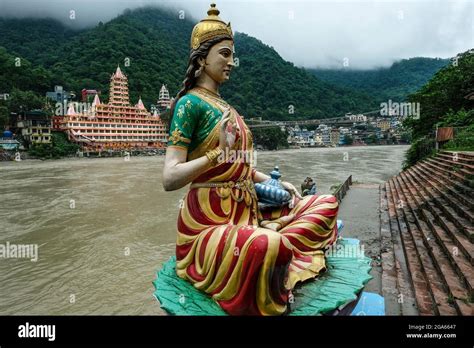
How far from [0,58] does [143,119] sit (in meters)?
23.5

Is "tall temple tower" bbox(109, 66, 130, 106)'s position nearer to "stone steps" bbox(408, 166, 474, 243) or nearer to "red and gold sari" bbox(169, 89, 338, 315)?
"stone steps" bbox(408, 166, 474, 243)

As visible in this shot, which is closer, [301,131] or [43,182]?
[43,182]

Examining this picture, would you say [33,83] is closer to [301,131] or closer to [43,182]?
[43,182]

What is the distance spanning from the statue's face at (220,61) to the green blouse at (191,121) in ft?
0.91

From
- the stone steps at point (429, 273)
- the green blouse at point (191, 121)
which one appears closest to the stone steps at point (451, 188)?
the stone steps at point (429, 273)

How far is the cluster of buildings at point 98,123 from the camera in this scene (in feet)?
132

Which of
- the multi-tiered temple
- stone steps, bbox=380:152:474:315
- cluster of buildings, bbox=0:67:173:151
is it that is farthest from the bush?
the multi-tiered temple

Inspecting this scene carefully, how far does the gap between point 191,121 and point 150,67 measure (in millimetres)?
77828

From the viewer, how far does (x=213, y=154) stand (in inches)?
90.6

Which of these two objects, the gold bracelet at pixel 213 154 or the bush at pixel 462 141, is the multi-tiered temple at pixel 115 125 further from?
the gold bracelet at pixel 213 154

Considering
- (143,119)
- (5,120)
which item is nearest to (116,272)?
(5,120)

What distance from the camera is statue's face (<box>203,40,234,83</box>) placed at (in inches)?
100

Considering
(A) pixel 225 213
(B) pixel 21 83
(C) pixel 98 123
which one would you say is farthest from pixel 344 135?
(A) pixel 225 213

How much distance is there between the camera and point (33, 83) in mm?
52812
